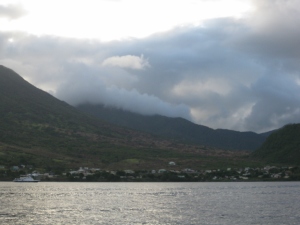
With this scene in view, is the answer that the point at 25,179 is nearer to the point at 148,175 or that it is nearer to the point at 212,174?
the point at 148,175

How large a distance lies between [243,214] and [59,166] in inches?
5445

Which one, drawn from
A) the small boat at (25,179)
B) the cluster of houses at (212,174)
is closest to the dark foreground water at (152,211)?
the small boat at (25,179)

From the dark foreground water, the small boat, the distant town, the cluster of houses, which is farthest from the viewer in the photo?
the cluster of houses

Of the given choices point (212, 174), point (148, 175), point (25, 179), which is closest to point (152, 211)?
point (25, 179)

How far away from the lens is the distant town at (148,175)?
176m

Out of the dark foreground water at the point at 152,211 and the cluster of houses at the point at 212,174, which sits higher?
the cluster of houses at the point at 212,174

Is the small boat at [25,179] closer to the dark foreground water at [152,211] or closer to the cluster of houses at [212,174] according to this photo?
the cluster of houses at [212,174]

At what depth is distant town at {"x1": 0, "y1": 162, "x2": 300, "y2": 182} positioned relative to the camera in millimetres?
175875

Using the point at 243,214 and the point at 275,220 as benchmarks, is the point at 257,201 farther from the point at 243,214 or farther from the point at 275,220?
the point at 275,220

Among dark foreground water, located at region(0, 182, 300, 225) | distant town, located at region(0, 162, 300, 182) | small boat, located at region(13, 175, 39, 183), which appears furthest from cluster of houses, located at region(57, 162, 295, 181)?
dark foreground water, located at region(0, 182, 300, 225)

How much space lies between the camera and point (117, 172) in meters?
182

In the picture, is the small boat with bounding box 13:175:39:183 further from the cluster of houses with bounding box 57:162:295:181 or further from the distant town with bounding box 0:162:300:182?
the cluster of houses with bounding box 57:162:295:181

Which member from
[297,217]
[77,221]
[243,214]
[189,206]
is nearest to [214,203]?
[189,206]

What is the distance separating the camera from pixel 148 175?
181750 mm
